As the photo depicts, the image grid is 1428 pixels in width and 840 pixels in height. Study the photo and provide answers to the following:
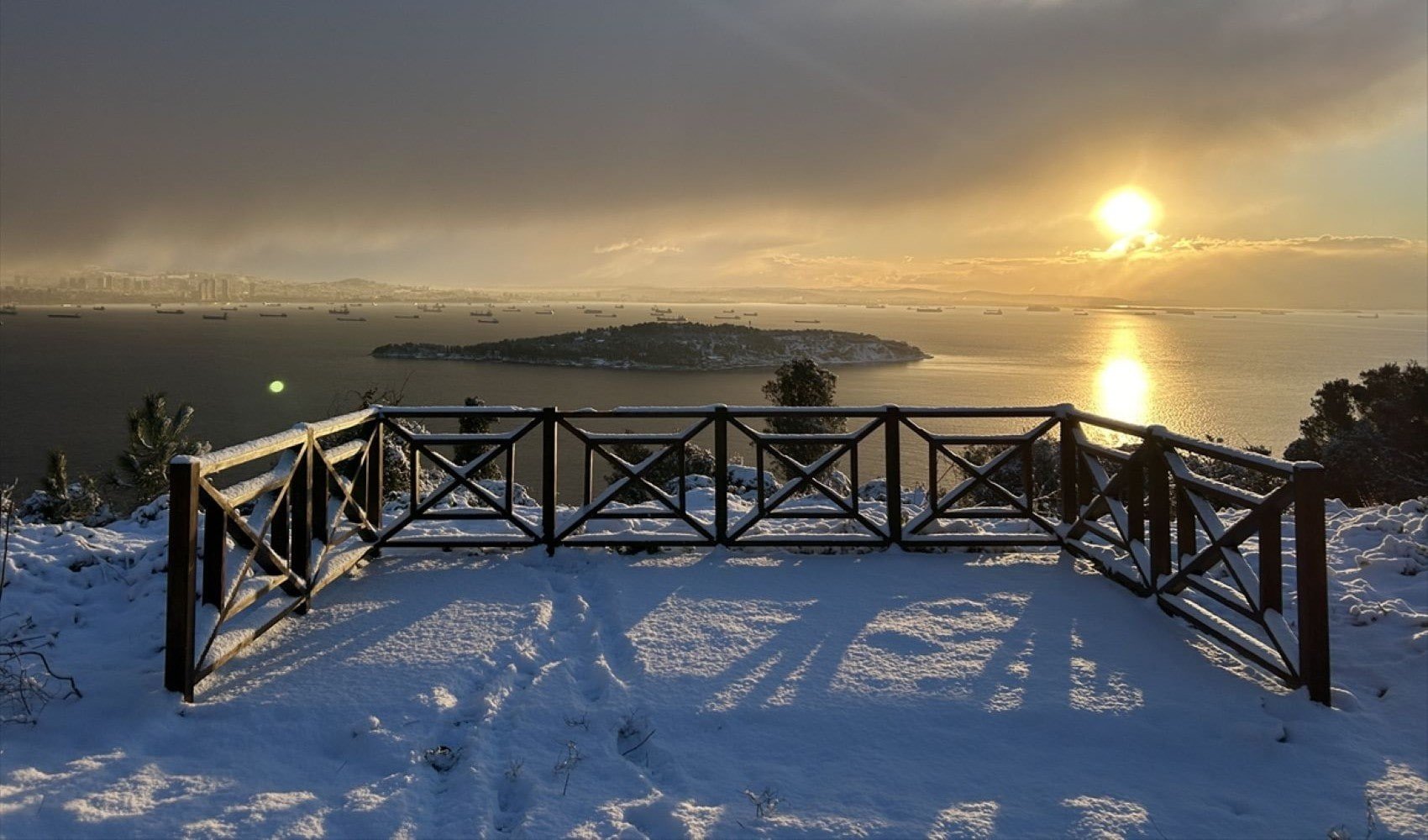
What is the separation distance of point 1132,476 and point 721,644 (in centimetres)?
365

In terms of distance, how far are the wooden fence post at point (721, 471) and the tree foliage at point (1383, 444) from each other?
695 inches

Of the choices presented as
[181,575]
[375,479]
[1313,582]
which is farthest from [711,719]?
[375,479]

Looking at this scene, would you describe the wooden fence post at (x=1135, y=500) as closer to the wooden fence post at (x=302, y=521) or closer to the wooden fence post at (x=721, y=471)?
the wooden fence post at (x=721, y=471)

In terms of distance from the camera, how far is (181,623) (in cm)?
432

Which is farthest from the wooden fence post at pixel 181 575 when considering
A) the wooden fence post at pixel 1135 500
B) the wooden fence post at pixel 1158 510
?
the wooden fence post at pixel 1135 500

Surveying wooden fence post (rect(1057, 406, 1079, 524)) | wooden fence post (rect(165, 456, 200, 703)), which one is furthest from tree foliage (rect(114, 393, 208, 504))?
wooden fence post (rect(1057, 406, 1079, 524))

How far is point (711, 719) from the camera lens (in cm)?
428

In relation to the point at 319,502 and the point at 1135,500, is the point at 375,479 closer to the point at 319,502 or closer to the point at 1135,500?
the point at 319,502

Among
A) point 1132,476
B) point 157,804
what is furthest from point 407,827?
point 1132,476

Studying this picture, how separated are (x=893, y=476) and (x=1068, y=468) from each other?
163 cm

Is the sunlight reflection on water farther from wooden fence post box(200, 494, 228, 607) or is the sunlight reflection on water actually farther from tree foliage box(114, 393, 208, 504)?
wooden fence post box(200, 494, 228, 607)

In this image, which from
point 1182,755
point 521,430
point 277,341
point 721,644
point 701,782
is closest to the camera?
point 701,782

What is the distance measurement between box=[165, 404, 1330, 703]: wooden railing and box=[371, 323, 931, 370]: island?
4395 inches

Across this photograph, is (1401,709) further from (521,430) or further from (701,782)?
(521,430)
